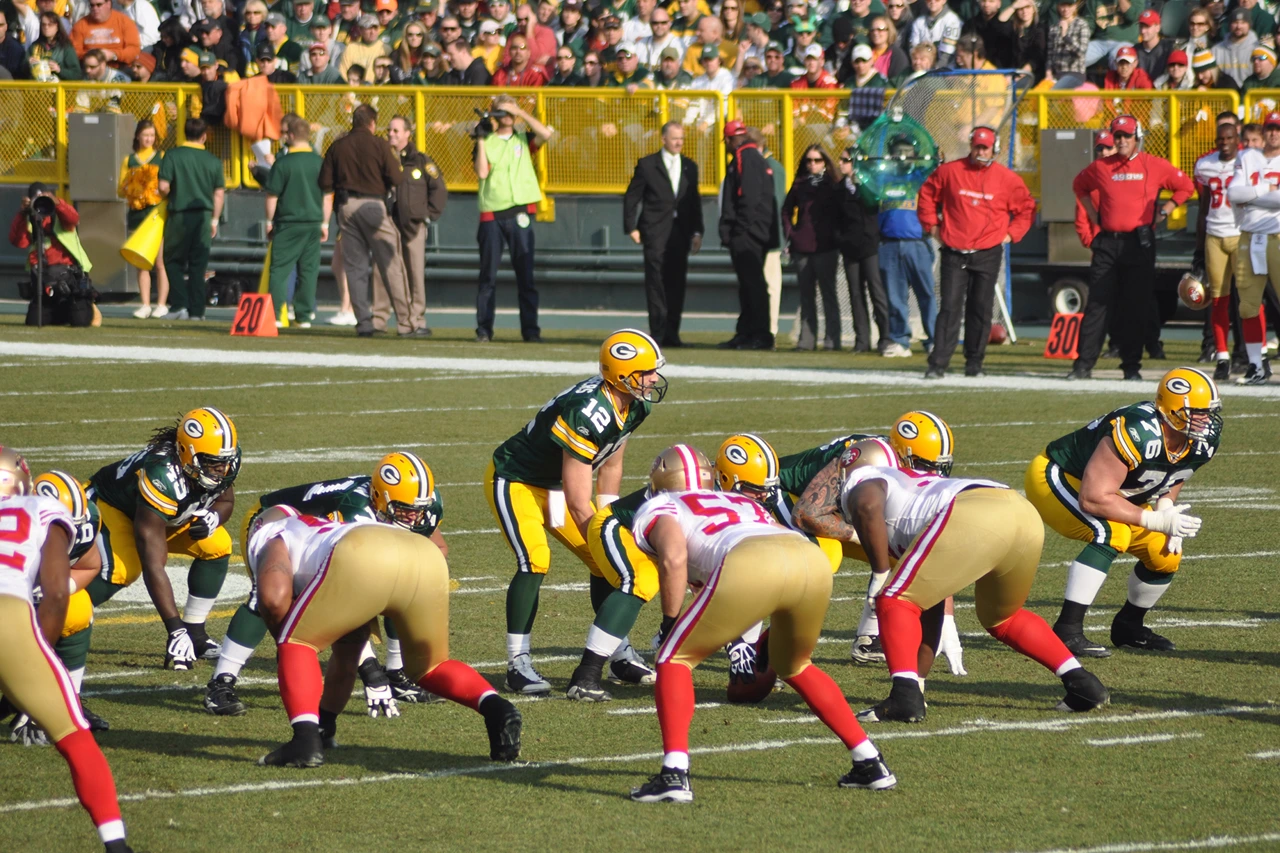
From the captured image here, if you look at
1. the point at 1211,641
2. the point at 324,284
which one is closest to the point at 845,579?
the point at 1211,641

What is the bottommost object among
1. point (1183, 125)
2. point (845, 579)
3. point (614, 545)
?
point (845, 579)

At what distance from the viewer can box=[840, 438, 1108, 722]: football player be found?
22.2ft

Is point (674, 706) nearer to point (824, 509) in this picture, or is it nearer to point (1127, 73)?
point (824, 509)

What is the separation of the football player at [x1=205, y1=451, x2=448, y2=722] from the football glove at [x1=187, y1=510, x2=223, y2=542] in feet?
2.77

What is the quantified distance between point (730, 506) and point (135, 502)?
2781 millimetres

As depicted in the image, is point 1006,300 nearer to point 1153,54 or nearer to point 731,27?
point 1153,54

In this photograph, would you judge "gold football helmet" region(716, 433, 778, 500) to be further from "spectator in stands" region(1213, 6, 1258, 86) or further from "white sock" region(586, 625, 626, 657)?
"spectator in stands" region(1213, 6, 1258, 86)

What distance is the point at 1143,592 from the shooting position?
8.30m

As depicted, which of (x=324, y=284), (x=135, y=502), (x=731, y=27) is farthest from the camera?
(x=324, y=284)

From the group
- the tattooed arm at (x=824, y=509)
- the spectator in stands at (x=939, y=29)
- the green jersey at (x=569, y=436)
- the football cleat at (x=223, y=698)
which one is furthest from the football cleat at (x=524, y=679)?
the spectator in stands at (x=939, y=29)

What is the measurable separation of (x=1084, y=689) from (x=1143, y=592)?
1.34m

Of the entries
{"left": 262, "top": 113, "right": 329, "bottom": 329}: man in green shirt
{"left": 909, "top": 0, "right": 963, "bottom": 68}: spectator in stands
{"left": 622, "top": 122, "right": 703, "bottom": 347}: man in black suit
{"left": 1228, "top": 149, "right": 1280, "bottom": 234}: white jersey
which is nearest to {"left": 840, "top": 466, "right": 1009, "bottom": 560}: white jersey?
{"left": 1228, "top": 149, "right": 1280, "bottom": 234}: white jersey

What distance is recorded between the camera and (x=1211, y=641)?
8422mm

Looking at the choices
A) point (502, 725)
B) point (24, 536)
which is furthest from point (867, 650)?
point (24, 536)
